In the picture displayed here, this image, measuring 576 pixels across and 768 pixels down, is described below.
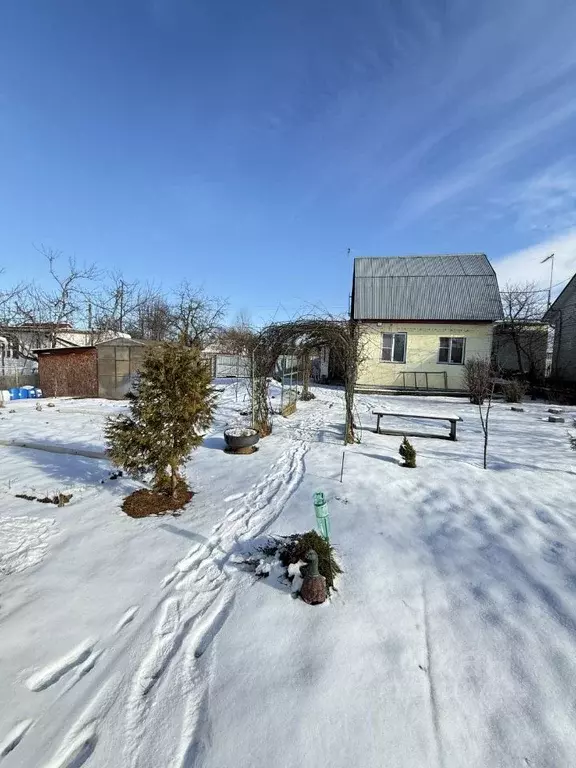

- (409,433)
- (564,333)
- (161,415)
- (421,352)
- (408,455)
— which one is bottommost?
(409,433)

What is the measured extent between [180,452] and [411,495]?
322cm

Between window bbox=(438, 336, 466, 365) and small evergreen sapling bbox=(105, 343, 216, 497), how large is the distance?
1550 centimetres

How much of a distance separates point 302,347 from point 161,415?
5188 mm

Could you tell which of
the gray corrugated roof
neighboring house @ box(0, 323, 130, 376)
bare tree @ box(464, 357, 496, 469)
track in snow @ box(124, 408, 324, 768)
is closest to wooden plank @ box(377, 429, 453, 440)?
bare tree @ box(464, 357, 496, 469)

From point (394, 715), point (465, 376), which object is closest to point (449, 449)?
point (394, 715)

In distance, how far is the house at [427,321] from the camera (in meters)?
16.8

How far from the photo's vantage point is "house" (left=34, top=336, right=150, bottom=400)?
15.2m

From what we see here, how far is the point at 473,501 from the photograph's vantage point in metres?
4.73

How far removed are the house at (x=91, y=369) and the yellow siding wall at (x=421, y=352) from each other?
35.5 ft

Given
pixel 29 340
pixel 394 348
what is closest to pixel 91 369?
pixel 29 340

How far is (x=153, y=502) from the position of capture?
448 centimetres

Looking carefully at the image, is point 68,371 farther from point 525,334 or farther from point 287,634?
point 525,334

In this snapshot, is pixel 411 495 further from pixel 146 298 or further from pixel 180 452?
pixel 146 298

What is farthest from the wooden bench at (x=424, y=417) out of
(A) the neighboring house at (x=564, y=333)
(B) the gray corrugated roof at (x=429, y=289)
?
(A) the neighboring house at (x=564, y=333)
